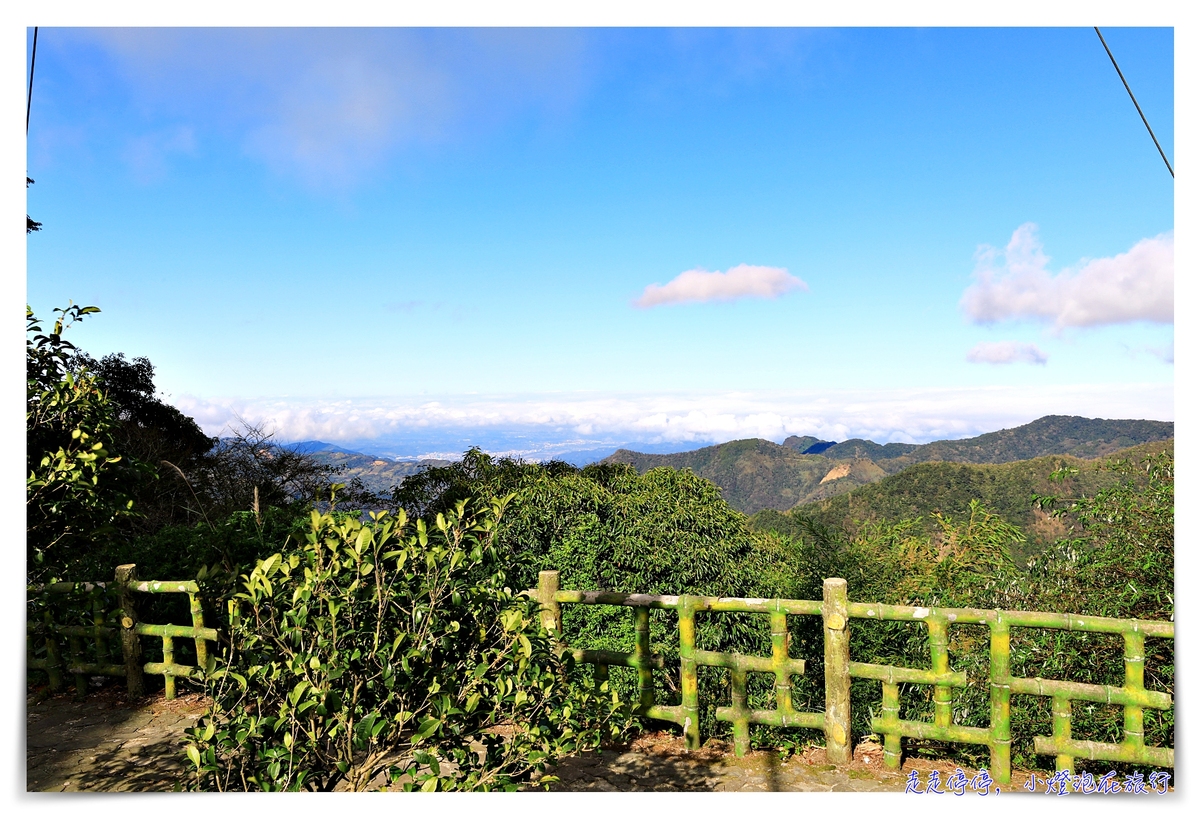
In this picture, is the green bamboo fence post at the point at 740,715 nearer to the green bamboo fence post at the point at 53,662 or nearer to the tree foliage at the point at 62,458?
the tree foliage at the point at 62,458

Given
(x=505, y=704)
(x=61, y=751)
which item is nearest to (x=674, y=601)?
(x=505, y=704)

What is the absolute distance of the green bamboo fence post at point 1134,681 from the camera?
2877 mm

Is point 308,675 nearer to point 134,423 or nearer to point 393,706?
point 393,706

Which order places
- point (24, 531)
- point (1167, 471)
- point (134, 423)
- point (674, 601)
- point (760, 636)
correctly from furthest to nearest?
point (134, 423) → point (760, 636) → point (1167, 471) → point (674, 601) → point (24, 531)

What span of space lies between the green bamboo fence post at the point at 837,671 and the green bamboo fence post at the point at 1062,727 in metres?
0.80

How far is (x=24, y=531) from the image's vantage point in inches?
113

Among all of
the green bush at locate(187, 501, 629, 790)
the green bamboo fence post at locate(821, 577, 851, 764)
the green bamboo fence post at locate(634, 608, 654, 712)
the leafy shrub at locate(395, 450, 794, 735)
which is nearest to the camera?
the green bush at locate(187, 501, 629, 790)

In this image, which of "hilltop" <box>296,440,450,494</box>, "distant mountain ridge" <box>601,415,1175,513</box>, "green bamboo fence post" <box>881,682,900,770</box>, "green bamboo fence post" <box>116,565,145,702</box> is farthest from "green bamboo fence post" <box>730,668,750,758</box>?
"distant mountain ridge" <box>601,415,1175,513</box>

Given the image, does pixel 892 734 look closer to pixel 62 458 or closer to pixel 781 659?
pixel 781 659

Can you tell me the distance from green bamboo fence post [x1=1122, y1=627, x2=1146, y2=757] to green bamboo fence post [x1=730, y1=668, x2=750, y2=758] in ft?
4.89

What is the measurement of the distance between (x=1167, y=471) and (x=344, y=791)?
17.7 feet

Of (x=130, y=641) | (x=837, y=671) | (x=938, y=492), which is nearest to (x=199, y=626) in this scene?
(x=130, y=641)

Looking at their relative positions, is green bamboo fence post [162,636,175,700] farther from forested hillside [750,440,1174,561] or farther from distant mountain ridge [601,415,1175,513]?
distant mountain ridge [601,415,1175,513]

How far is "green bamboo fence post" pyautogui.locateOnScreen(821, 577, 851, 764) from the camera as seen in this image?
3153mm
